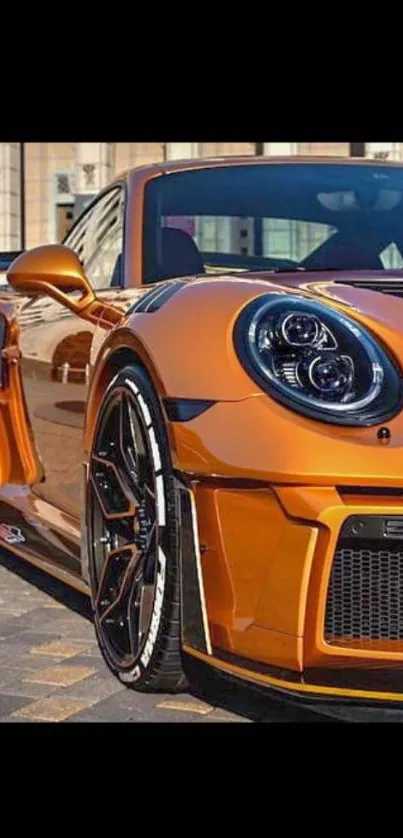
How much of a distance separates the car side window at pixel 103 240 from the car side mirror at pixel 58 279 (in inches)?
7.2

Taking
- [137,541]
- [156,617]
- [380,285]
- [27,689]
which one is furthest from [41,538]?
[380,285]

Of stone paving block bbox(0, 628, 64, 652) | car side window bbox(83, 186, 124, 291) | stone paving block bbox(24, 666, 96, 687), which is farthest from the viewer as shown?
car side window bbox(83, 186, 124, 291)

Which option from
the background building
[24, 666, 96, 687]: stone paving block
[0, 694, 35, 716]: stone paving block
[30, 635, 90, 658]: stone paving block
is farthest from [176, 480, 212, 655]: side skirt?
the background building

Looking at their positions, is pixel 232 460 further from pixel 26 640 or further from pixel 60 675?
pixel 26 640

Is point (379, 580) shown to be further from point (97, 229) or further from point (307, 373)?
point (97, 229)

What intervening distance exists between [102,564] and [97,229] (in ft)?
4.76

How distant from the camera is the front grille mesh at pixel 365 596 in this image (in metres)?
2.18

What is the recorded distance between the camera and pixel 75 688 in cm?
295

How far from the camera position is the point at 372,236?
3557mm

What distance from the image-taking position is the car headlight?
7.31 ft

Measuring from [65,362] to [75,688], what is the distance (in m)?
0.93

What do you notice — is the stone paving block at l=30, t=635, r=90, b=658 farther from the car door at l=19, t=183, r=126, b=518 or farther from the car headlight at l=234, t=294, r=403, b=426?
the car headlight at l=234, t=294, r=403, b=426

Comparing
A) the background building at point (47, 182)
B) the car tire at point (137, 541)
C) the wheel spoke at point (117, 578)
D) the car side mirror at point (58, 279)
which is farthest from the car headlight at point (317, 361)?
the background building at point (47, 182)

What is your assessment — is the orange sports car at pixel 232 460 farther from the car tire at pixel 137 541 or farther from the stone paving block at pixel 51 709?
the stone paving block at pixel 51 709
